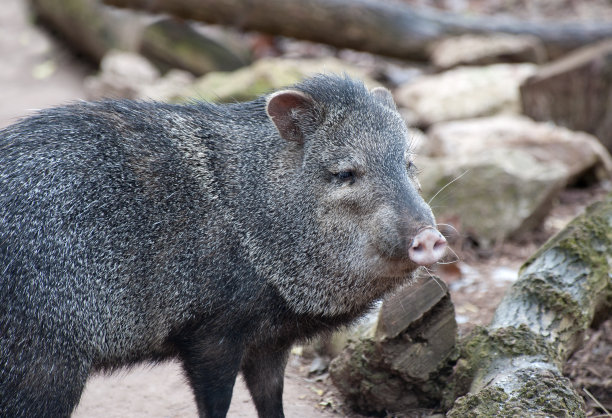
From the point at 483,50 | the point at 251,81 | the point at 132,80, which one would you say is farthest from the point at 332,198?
the point at 483,50

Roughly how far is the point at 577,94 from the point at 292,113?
19.9 ft

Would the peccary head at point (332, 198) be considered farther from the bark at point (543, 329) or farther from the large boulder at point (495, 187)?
the large boulder at point (495, 187)

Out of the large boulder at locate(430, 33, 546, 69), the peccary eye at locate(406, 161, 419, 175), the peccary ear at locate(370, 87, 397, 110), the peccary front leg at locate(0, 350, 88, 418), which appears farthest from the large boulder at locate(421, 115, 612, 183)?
the peccary front leg at locate(0, 350, 88, 418)

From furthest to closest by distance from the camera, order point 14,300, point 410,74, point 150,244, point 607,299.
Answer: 1. point 410,74
2. point 607,299
3. point 150,244
4. point 14,300

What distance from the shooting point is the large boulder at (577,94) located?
9.12 metres

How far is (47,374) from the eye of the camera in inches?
146

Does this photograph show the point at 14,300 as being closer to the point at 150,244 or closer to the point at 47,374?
the point at 47,374

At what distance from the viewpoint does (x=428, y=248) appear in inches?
143

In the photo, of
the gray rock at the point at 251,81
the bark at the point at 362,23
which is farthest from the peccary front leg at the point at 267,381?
the bark at the point at 362,23

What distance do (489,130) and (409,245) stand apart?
5.19 meters

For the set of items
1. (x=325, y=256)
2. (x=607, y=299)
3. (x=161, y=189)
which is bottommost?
(x=607, y=299)

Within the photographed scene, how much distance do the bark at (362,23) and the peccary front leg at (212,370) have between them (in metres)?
8.14

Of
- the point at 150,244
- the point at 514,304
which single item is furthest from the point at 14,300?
the point at 514,304

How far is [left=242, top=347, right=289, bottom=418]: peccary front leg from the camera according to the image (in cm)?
457
